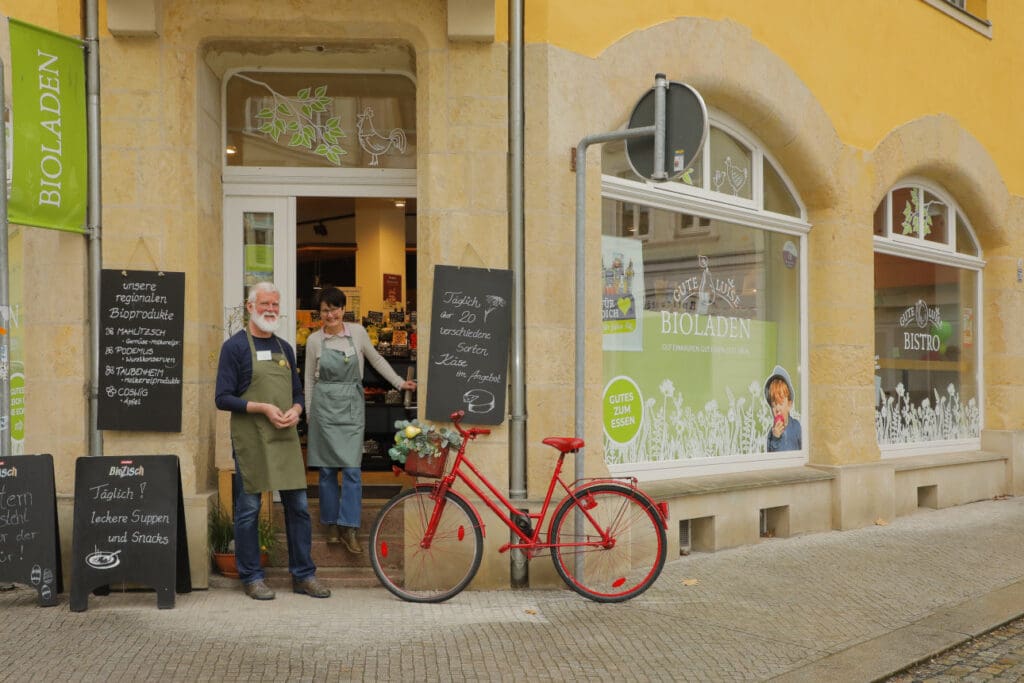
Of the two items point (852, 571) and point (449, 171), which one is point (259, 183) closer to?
point (449, 171)

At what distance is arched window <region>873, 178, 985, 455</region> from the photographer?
10859mm

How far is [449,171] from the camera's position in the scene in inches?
276

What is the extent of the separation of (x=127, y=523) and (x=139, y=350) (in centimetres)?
114

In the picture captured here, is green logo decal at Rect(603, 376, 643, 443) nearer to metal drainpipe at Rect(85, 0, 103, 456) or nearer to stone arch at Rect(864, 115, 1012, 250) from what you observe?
stone arch at Rect(864, 115, 1012, 250)

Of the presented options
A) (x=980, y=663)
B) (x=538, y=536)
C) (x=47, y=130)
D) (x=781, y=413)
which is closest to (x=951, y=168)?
(x=781, y=413)

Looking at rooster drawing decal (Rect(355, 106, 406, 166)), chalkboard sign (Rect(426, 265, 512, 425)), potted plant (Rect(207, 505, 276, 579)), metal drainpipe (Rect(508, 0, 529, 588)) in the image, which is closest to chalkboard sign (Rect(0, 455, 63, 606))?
potted plant (Rect(207, 505, 276, 579))

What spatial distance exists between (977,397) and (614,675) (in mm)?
8628

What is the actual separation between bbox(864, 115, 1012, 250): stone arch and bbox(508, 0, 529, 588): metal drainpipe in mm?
4330

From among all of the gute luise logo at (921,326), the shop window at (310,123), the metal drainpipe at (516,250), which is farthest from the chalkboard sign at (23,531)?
the gute luise logo at (921,326)

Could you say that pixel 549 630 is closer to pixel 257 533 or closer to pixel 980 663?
pixel 257 533

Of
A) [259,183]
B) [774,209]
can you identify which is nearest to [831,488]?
[774,209]

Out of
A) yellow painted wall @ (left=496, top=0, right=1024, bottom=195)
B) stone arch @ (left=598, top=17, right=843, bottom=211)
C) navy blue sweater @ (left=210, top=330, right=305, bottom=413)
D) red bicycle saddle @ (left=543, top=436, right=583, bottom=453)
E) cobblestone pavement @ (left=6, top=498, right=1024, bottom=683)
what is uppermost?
yellow painted wall @ (left=496, top=0, right=1024, bottom=195)

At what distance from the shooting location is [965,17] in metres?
11.4

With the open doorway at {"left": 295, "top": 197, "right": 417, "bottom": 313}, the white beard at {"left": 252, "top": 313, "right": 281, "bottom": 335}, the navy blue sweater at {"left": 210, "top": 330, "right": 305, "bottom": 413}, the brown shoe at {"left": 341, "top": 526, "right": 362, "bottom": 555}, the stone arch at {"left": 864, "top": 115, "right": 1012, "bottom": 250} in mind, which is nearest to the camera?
the navy blue sweater at {"left": 210, "top": 330, "right": 305, "bottom": 413}
